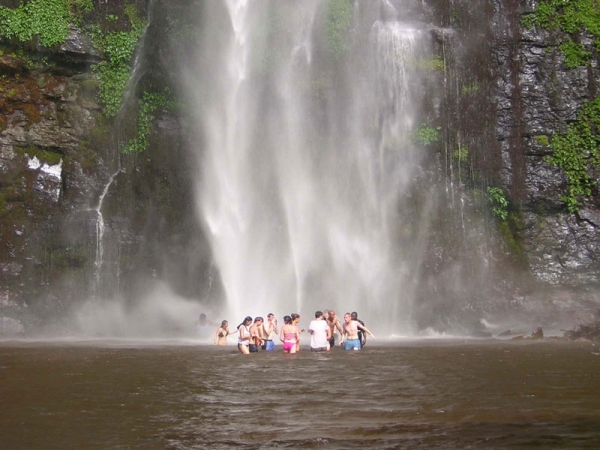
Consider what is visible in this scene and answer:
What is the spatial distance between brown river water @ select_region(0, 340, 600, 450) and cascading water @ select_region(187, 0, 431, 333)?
364 inches

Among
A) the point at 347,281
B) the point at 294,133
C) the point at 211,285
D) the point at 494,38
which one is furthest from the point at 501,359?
the point at 494,38

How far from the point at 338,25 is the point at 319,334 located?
560 inches

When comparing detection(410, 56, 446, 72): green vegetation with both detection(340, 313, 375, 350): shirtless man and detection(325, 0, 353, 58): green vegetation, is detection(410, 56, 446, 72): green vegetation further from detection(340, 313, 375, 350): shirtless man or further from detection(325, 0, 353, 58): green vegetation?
detection(340, 313, 375, 350): shirtless man

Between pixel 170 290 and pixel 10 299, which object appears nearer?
pixel 10 299

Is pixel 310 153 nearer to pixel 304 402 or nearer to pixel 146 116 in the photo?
pixel 146 116

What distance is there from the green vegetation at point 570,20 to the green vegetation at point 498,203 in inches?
206

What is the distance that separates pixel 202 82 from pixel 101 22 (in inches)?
168

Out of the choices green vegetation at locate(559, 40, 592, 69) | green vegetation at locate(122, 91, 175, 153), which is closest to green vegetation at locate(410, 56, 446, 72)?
green vegetation at locate(559, 40, 592, 69)

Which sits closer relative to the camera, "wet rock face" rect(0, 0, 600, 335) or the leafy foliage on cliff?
"wet rock face" rect(0, 0, 600, 335)

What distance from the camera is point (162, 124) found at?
73.5ft

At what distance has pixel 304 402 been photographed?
268 inches

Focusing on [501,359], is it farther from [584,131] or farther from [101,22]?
[101,22]

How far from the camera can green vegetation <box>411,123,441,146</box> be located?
22297 millimetres

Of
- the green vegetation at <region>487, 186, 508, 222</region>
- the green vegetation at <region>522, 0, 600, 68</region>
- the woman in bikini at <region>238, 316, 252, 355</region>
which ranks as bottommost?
the woman in bikini at <region>238, 316, 252, 355</region>
